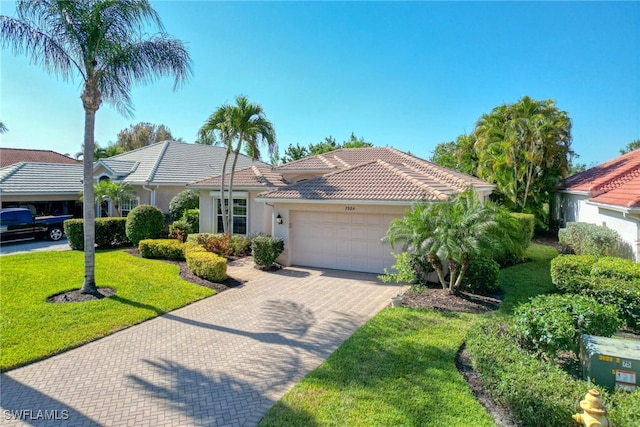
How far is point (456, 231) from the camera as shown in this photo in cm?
910

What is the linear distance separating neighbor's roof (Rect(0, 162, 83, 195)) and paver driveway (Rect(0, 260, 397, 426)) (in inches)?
814

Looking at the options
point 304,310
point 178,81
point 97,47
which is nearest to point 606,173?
point 304,310

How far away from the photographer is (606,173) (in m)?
20.4

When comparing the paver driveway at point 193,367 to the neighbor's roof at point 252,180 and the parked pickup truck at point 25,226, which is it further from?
the parked pickup truck at point 25,226

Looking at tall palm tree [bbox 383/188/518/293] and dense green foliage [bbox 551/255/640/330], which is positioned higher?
tall palm tree [bbox 383/188/518/293]

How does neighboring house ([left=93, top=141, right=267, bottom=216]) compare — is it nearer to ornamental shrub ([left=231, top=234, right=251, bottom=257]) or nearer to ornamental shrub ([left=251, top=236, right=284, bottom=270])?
ornamental shrub ([left=231, top=234, right=251, bottom=257])

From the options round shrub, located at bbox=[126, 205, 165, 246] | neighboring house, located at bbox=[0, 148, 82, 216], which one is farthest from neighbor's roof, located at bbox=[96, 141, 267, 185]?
round shrub, located at bbox=[126, 205, 165, 246]

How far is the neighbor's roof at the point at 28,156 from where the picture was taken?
133ft

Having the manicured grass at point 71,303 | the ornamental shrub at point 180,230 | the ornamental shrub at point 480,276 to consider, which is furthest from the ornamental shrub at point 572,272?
the ornamental shrub at point 180,230

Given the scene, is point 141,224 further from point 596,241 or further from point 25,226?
point 596,241

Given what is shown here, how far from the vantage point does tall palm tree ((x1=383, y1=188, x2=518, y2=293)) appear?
8.89m

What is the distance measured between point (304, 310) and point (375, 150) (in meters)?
15.6

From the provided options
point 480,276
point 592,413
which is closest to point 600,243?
point 480,276

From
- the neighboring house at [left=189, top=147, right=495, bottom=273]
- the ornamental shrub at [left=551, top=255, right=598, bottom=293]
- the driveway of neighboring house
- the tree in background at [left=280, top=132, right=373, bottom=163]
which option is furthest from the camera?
the tree in background at [left=280, top=132, right=373, bottom=163]
